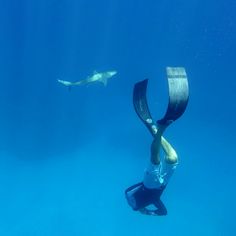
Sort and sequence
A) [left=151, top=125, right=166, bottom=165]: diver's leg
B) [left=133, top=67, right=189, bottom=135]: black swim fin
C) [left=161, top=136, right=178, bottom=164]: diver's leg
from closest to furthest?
[left=133, top=67, right=189, bottom=135]: black swim fin < [left=151, top=125, right=166, bottom=165]: diver's leg < [left=161, top=136, right=178, bottom=164]: diver's leg

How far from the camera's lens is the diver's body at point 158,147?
264 inches

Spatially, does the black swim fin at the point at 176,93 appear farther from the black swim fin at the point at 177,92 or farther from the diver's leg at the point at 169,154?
the diver's leg at the point at 169,154

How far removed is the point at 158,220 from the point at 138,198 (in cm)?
1534

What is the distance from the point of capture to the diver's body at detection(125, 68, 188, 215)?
672cm

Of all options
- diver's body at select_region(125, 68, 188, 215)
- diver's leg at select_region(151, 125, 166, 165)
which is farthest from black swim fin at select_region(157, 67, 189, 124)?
diver's leg at select_region(151, 125, 166, 165)

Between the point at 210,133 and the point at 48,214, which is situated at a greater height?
the point at 210,133

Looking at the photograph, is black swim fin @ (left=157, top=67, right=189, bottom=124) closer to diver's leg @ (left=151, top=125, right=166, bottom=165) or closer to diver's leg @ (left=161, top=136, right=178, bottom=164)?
diver's leg @ (left=151, top=125, right=166, bottom=165)

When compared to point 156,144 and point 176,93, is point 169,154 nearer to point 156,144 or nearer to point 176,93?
point 156,144

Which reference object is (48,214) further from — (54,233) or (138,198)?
(138,198)

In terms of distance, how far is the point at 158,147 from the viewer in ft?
24.4

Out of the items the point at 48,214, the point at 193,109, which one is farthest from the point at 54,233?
the point at 193,109

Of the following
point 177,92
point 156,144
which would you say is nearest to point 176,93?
point 177,92

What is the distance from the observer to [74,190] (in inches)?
885

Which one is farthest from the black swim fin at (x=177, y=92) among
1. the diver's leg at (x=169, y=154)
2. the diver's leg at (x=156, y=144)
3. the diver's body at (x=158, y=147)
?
the diver's leg at (x=169, y=154)
